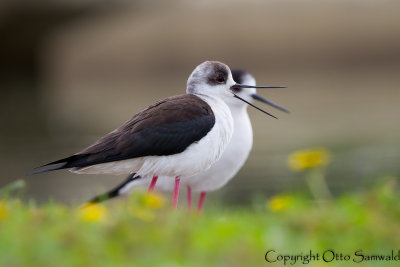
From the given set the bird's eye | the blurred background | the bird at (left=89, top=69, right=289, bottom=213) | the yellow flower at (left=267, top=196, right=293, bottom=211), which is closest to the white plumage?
the bird at (left=89, top=69, right=289, bottom=213)

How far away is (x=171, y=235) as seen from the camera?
3727 millimetres

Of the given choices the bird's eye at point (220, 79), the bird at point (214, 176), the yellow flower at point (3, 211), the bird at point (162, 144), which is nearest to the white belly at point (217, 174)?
the bird at point (214, 176)

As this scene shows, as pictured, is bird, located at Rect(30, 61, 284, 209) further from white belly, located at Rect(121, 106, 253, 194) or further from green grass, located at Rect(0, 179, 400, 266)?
white belly, located at Rect(121, 106, 253, 194)

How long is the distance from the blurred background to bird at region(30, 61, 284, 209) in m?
4.57

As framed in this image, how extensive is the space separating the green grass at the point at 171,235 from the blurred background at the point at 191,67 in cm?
475

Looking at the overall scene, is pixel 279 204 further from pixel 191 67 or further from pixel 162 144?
pixel 191 67

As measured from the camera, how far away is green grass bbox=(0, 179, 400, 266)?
3.50m

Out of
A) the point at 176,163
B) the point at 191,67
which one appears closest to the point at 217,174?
the point at 176,163

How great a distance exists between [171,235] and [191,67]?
21510 mm

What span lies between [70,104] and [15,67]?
7.36 meters

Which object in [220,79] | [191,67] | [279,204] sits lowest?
[191,67]

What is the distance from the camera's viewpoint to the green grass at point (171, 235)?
138 inches

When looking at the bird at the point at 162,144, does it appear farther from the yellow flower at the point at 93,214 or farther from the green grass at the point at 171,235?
the yellow flower at the point at 93,214

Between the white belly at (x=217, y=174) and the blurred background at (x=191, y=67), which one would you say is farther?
the blurred background at (x=191, y=67)
